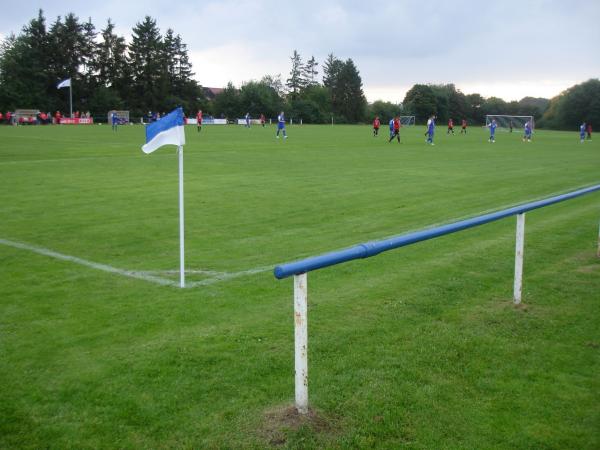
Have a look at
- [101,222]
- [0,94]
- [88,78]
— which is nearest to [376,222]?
[101,222]

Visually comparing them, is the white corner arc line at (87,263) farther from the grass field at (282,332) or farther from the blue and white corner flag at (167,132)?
the blue and white corner flag at (167,132)

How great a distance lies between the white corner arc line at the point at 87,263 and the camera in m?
7.59

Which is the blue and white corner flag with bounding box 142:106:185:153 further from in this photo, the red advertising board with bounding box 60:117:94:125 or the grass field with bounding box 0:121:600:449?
the red advertising board with bounding box 60:117:94:125

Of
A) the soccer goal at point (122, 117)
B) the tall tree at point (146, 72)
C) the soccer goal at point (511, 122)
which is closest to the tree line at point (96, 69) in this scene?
the tall tree at point (146, 72)

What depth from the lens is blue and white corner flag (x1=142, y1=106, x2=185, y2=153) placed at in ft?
24.6

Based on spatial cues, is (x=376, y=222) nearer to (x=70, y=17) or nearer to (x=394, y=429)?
(x=394, y=429)

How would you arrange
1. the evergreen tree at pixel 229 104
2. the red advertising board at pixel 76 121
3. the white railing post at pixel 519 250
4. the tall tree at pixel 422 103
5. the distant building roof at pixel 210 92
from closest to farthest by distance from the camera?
1. the white railing post at pixel 519 250
2. the red advertising board at pixel 76 121
3. the evergreen tree at pixel 229 104
4. the tall tree at pixel 422 103
5. the distant building roof at pixel 210 92

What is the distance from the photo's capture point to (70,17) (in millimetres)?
99938

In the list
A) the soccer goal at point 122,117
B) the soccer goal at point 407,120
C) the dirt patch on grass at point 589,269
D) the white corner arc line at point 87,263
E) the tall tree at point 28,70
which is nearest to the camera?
the white corner arc line at point 87,263

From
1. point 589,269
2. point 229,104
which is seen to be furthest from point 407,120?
point 589,269

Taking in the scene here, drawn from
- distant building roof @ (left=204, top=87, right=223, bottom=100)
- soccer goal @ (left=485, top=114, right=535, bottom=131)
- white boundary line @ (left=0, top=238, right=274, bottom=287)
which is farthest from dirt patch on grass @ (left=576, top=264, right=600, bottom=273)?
distant building roof @ (left=204, top=87, right=223, bottom=100)

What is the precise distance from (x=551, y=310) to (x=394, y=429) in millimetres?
3293

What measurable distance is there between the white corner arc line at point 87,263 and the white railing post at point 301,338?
146 inches

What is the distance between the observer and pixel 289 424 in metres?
3.98
